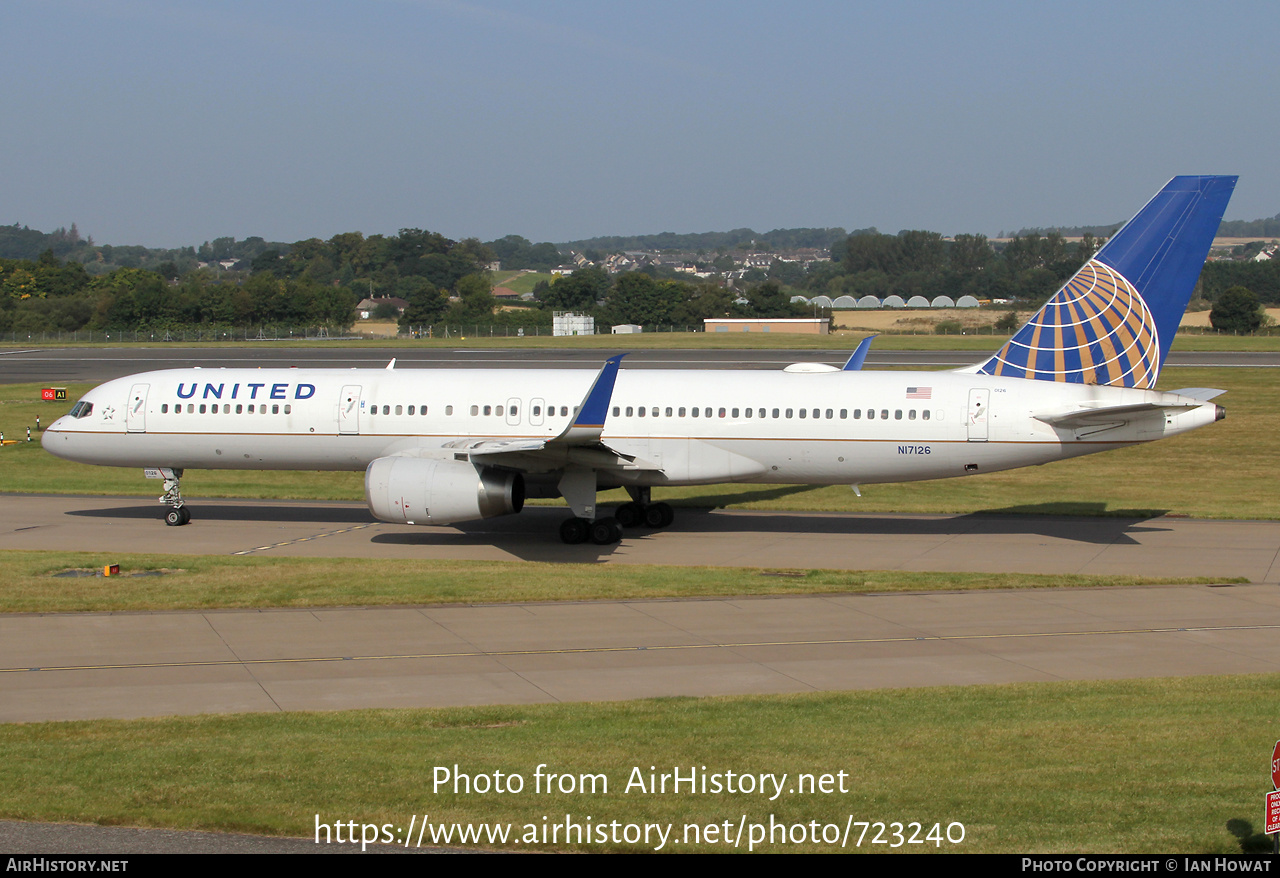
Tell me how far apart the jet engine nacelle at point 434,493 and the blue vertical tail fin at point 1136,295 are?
41.7ft

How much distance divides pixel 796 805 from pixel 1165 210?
21249 millimetres

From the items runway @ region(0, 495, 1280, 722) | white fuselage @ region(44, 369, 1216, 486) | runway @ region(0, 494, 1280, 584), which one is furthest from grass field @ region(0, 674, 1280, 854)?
white fuselage @ region(44, 369, 1216, 486)

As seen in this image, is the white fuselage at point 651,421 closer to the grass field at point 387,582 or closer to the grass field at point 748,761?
the grass field at point 387,582

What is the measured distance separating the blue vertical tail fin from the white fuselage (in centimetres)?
96

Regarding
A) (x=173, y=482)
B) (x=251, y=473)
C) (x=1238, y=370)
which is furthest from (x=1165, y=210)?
(x=1238, y=370)

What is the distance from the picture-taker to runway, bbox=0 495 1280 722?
1582 cm

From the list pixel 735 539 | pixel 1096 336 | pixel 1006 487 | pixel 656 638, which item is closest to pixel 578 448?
pixel 735 539

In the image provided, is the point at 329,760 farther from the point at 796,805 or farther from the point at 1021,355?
the point at 1021,355

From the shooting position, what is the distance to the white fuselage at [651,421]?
2673 cm

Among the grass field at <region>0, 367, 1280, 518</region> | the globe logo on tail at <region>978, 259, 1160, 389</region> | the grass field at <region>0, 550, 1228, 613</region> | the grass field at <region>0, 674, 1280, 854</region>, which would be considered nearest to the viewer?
the grass field at <region>0, 674, 1280, 854</region>

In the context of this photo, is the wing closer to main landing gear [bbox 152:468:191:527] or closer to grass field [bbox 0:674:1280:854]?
main landing gear [bbox 152:468:191:527]

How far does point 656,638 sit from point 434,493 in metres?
8.05

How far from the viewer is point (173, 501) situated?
1171 inches

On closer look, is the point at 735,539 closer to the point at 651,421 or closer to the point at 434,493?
the point at 651,421
